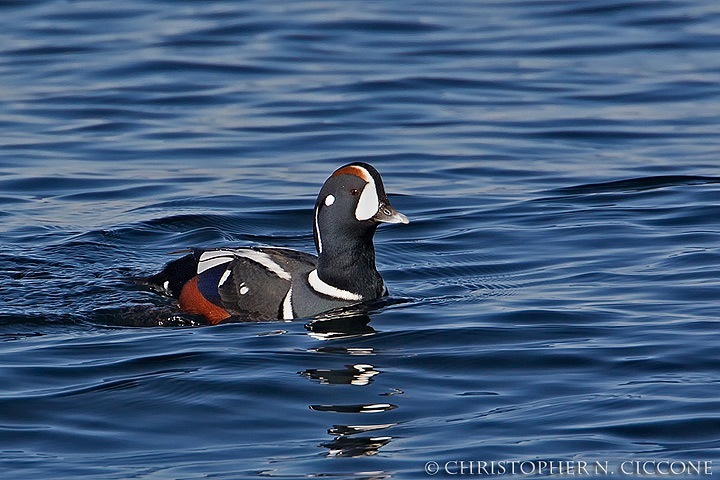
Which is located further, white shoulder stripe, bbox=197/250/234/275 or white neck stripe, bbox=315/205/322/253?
white shoulder stripe, bbox=197/250/234/275

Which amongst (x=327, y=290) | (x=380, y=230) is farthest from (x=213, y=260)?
(x=380, y=230)

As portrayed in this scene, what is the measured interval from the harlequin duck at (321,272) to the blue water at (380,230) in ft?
0.58

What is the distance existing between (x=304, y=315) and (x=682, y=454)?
127 inches

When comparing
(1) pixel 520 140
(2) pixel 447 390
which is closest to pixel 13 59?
(1) pixel 520 140

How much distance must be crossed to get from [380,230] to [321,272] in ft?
8.98

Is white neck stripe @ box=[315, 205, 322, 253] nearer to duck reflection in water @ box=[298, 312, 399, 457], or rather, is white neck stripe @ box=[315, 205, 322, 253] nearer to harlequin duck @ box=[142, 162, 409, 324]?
harlequin duck @ box=[142, 162, 409, 324]

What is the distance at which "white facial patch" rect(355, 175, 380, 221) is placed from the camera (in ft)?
30.4

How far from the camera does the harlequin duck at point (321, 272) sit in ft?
30.5

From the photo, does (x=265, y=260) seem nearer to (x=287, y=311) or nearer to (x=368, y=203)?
(x=287, y=311)

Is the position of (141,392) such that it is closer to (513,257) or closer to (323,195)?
(323,195)

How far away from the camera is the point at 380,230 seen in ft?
39.7

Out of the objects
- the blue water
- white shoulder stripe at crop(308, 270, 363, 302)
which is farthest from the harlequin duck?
the blue water

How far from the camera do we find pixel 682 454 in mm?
6711

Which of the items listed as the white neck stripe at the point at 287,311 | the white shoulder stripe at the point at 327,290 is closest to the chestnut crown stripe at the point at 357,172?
the white shoulder stripe at the point at 327,290
